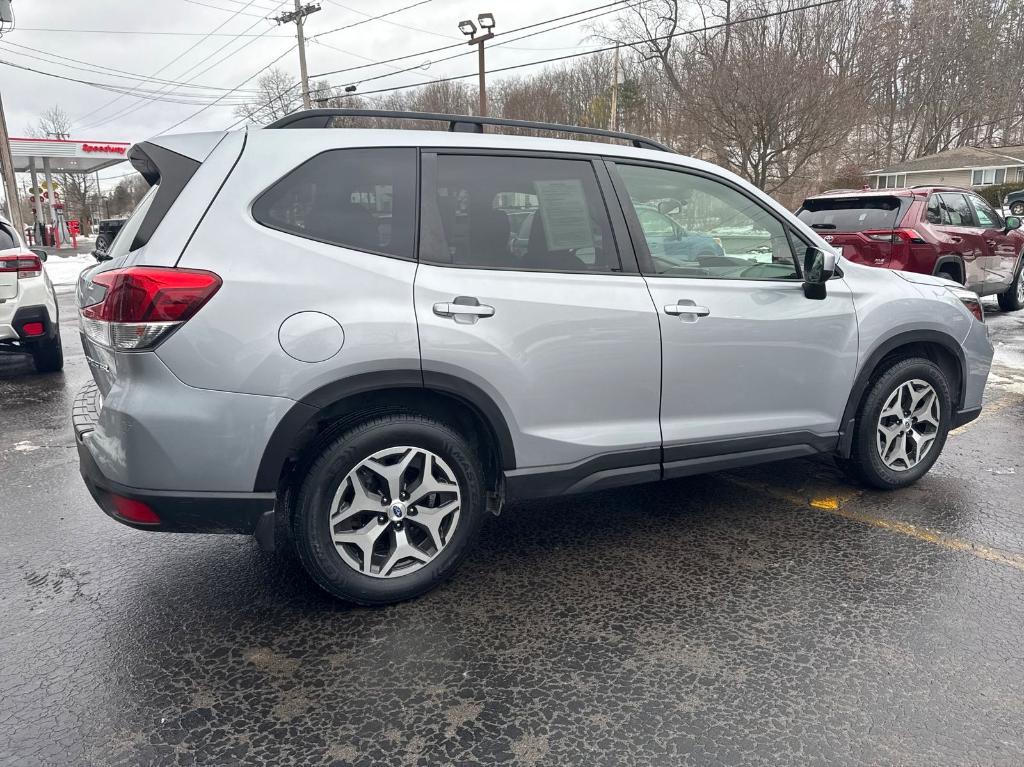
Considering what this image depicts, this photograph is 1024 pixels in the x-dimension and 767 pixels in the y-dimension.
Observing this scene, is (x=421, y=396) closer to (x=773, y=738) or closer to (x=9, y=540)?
(x=773, y=738)

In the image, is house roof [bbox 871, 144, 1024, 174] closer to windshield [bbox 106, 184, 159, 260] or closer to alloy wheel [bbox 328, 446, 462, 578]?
alloy wheel [bbox 328, 446, 462, 578]

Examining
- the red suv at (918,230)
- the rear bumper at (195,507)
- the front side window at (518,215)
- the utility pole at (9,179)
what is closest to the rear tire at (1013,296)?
the red suv at (918,230)

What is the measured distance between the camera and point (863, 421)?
159 inches

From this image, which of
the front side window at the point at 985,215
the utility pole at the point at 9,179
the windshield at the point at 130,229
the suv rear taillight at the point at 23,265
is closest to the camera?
the windshield at the point at 130,229

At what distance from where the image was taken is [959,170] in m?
46.1

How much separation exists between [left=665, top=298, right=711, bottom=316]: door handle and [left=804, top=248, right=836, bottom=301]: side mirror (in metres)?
0.68

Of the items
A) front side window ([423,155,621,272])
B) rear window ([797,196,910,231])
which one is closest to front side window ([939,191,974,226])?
rear window ([797,196,910,231])

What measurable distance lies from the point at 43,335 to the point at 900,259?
9.36 metres

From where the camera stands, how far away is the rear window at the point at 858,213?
918cm

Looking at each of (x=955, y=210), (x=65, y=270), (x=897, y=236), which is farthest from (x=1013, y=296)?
(x=65, y=270)

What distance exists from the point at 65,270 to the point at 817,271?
23634 millimetres

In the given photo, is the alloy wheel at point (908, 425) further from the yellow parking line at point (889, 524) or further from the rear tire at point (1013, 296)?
the rear tire at point (1013, 296)

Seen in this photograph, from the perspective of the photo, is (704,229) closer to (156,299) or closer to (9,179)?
(156,299)

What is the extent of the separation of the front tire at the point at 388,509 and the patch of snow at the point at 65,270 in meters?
15.2
